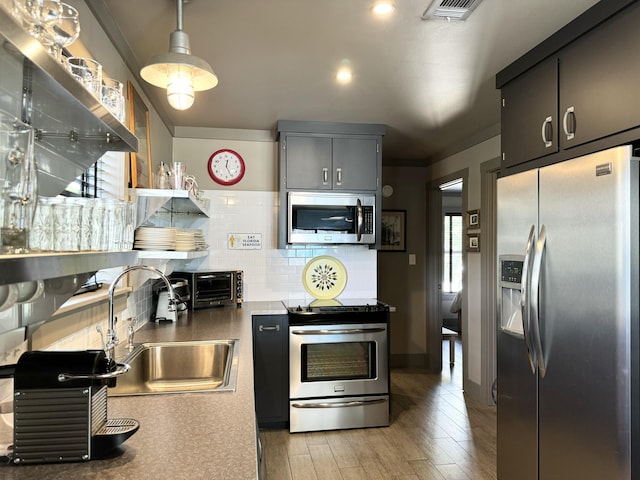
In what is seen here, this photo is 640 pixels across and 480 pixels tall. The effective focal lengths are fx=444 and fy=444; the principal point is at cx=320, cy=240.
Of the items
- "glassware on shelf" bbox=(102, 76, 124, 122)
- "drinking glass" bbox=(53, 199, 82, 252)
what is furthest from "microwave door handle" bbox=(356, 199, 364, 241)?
"drinking glass" bbox=(53, 199, 82, 252)

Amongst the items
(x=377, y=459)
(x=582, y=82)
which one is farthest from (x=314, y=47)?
(x=377, y=459)

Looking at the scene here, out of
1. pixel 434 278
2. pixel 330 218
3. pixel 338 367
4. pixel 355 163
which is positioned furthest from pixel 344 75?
pixel 434 278

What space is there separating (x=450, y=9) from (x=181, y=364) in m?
2.11

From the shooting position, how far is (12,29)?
1.78 ft

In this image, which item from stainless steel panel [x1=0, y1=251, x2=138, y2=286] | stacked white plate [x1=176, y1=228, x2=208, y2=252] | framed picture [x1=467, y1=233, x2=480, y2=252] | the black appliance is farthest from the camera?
framed picture [x1=467, y1=233, x2=480, y2=252]

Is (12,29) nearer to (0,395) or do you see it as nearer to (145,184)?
(0,395)

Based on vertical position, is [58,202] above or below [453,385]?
above

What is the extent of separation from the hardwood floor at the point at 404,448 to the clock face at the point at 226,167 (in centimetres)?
214

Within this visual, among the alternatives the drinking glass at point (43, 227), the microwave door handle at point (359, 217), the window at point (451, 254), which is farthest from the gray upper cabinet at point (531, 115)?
the window at point (451, 254)

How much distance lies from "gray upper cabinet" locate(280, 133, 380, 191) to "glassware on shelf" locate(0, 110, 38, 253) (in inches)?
120

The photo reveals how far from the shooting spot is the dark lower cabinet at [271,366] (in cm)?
335

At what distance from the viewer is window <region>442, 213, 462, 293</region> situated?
7.84m

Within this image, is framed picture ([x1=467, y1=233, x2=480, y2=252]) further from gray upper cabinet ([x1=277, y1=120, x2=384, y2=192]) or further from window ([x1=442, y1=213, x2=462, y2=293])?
window ([x1=442, y1=213, x2=462, y2=293])

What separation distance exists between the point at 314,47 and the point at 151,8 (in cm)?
80
